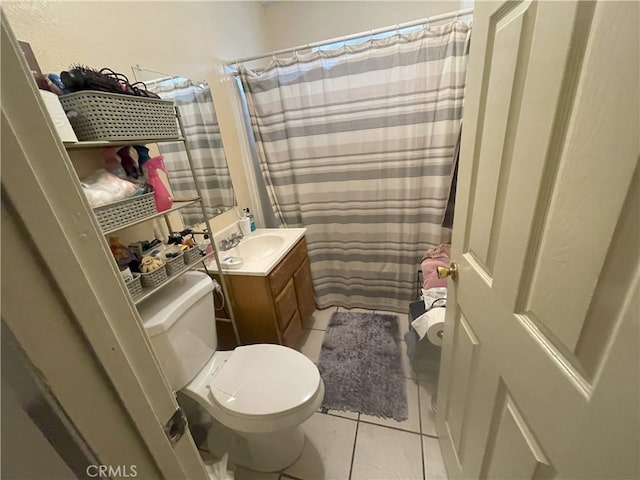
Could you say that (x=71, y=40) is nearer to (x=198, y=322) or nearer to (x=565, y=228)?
(x=198, y=322)

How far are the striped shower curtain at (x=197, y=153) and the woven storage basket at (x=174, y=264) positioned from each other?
1.37 feet

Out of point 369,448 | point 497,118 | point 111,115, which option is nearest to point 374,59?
point 497,118

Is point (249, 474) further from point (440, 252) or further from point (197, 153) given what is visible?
point (197, 153)

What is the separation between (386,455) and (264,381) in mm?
700

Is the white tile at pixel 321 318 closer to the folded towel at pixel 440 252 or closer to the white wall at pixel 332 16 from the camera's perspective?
the folded towel at pixel 440 252

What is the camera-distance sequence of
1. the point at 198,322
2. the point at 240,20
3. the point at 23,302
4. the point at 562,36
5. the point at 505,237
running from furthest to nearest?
the point at 240,20
the point at 198,322
the point at 505,237
the point at 562,36
the point at 23,302

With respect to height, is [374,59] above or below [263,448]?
above

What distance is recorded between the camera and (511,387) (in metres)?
0.56

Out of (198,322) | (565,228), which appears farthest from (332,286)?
(565,228)

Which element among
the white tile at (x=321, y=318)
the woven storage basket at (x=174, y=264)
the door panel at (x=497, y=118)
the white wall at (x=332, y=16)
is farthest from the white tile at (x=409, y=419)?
the white wall at (x=332, y=16)

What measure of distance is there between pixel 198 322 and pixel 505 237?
1128 mm

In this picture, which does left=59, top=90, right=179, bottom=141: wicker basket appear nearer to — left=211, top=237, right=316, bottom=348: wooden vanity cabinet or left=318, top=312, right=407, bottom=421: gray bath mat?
left=211, top=237, right=316, bottom=348: wooden vanity cabinet

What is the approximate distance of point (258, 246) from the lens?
70.1 inches

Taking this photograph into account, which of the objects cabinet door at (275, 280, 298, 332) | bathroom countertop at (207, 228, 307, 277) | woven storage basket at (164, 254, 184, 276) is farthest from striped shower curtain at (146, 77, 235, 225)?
cabinet door at (275, 280, 298, 332)
